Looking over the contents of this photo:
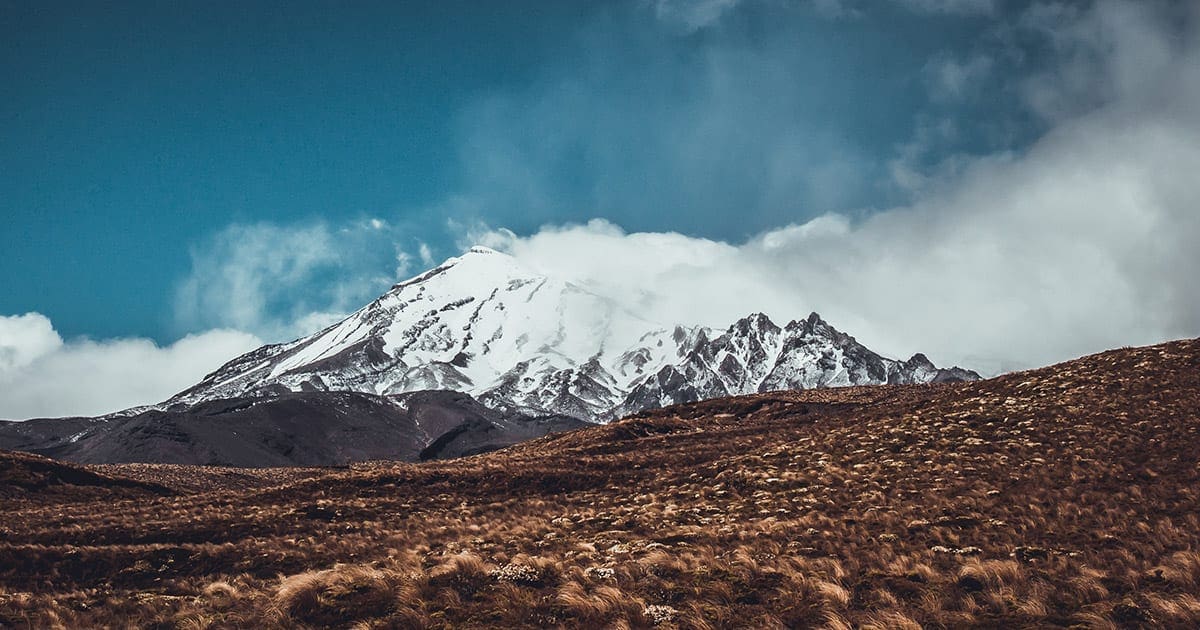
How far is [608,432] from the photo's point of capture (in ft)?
199

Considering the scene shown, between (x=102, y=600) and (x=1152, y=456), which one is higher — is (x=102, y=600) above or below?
below

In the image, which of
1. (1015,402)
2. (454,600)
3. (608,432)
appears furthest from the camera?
(608,432)

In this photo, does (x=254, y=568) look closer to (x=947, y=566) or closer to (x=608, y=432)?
(x=947, y=566)

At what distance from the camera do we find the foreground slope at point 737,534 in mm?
12258

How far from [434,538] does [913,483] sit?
16842 mm

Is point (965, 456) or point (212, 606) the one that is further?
point (965, 456)

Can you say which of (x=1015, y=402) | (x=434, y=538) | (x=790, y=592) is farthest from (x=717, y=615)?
(x=1015, y=402)

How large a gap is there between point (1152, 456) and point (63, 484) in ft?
191

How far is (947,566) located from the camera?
1504cm

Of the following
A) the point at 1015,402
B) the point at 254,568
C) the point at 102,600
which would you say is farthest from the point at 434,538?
the point at 1015,402

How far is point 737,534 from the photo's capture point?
789 inches

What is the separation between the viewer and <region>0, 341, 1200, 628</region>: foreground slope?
12258mm

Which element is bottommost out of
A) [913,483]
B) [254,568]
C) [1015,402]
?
[254,568]

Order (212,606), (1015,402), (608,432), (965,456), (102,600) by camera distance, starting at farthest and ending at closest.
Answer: (608,432) → (1015,402) → (965,456) → (102,600) → (212,606)
